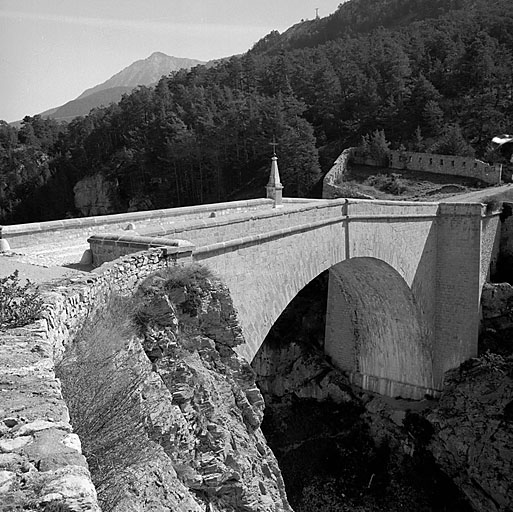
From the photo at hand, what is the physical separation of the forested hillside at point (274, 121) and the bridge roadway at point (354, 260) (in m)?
13.6

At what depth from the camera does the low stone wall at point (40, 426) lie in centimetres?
273

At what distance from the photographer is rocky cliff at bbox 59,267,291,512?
4.76 m

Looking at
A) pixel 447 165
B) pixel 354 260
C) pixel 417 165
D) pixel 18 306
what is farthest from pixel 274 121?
pixel 18 306

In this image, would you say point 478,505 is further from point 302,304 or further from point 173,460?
point 173,460

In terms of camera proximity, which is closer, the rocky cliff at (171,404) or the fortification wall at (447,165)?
the rocky cliff at (171,404)

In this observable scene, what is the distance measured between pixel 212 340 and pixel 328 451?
13.9 meters

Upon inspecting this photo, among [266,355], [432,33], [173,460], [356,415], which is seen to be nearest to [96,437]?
[173,460]

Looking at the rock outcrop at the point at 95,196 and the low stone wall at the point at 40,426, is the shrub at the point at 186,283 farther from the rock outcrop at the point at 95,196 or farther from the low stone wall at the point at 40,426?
the rock outcrop at the point at 95,196

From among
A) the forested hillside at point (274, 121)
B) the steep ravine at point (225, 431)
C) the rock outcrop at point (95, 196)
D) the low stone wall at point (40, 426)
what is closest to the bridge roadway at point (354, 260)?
the steep ravine at point (225, 431)

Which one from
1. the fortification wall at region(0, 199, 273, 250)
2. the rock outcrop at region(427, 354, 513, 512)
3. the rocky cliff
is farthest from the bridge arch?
the rocky cliff

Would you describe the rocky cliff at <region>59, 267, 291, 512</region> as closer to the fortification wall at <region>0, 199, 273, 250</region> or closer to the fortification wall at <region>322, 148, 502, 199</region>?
the fortification wall at <region>0, 199, 273, 250</region>

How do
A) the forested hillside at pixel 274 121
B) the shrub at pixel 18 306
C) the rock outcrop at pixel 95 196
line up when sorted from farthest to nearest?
the rock outcrop at pixel 95 196 < the forested hillside at pixel 274 121 < the shrub at pixel 18 306

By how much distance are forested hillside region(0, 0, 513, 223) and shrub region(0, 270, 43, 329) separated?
96.3 ft

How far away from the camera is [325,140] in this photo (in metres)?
40.3
